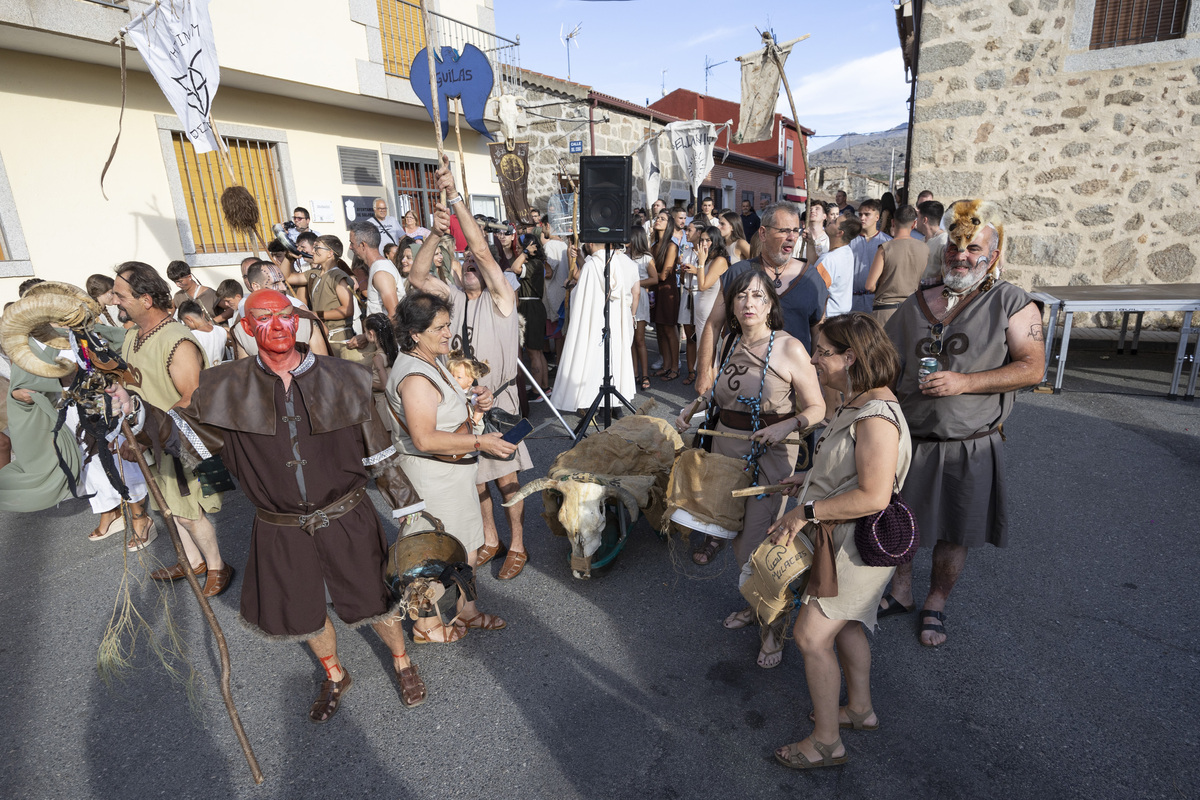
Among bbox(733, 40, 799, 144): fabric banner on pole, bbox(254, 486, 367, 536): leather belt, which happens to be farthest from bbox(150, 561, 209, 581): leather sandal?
bbox(733, 40, 799, 144): fabric banner on pole

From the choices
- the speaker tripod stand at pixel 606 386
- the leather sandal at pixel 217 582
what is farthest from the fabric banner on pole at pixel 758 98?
the leather sandal at pixel 217 582

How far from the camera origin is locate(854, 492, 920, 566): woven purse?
1979 millimetres

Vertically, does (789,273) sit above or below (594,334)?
above

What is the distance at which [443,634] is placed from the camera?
9.91ft

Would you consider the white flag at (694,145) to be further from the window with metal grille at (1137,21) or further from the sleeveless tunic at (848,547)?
the sleeveless tunic at (848,547)

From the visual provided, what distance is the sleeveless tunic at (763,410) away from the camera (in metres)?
2.87

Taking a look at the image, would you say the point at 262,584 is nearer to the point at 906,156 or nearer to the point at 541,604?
the point at 541,604

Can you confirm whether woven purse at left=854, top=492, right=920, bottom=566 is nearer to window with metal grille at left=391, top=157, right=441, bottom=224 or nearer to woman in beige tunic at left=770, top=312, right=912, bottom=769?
woman in beige tunic at left=770, top=312, right=912, bottom=769

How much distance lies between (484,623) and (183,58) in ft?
18.0

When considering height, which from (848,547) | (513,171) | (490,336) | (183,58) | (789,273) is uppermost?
(183,58)

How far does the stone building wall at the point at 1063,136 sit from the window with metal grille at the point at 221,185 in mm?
9340

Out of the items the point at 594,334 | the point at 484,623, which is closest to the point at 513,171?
the point at 594,334

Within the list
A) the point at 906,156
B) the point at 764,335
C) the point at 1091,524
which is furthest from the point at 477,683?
the point at 906,156

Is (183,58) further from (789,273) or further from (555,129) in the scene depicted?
(555,129)
